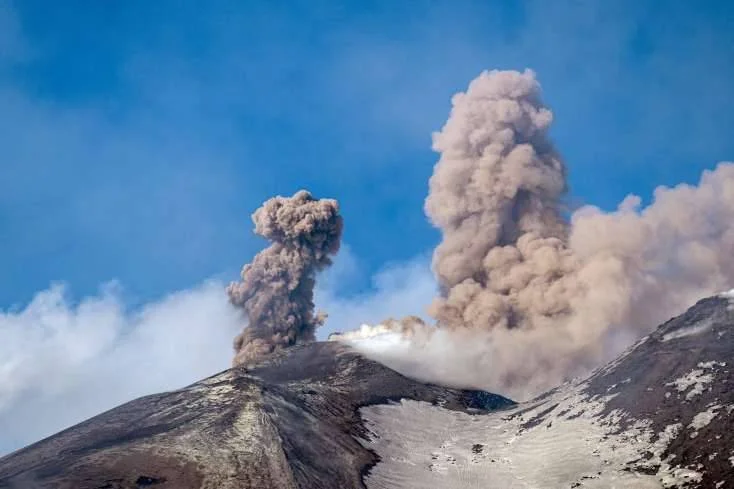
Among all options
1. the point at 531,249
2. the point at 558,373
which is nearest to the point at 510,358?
the point at 558,373

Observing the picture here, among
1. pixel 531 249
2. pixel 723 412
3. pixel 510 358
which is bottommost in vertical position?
pixel 723 412

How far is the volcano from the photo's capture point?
40312mm

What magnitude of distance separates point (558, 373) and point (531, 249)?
1552cm

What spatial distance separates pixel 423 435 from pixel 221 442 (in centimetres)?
2133

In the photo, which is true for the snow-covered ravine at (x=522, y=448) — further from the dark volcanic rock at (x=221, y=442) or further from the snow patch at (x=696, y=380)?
the snow patch at (x=696, y=380)

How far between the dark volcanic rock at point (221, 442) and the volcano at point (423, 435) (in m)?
0.14

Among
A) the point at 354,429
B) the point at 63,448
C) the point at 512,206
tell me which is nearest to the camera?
the point at 63,448

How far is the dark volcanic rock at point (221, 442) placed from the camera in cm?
3976

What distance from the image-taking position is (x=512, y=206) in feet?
298

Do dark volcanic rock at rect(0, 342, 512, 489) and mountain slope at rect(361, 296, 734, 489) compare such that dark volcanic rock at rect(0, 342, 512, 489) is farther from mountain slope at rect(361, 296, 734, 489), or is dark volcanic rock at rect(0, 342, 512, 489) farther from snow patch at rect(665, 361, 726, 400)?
snow patch at rect(665, 361, 726, 400)

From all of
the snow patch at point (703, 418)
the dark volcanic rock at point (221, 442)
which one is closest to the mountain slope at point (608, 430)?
the snow patch at point (703, 418)

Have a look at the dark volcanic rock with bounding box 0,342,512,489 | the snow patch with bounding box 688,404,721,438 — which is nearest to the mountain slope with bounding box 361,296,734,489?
the snow patch with bounding box 688,404,721,438

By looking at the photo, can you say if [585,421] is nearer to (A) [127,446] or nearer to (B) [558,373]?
(B) [558,373]

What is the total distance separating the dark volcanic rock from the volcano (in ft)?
0.47
